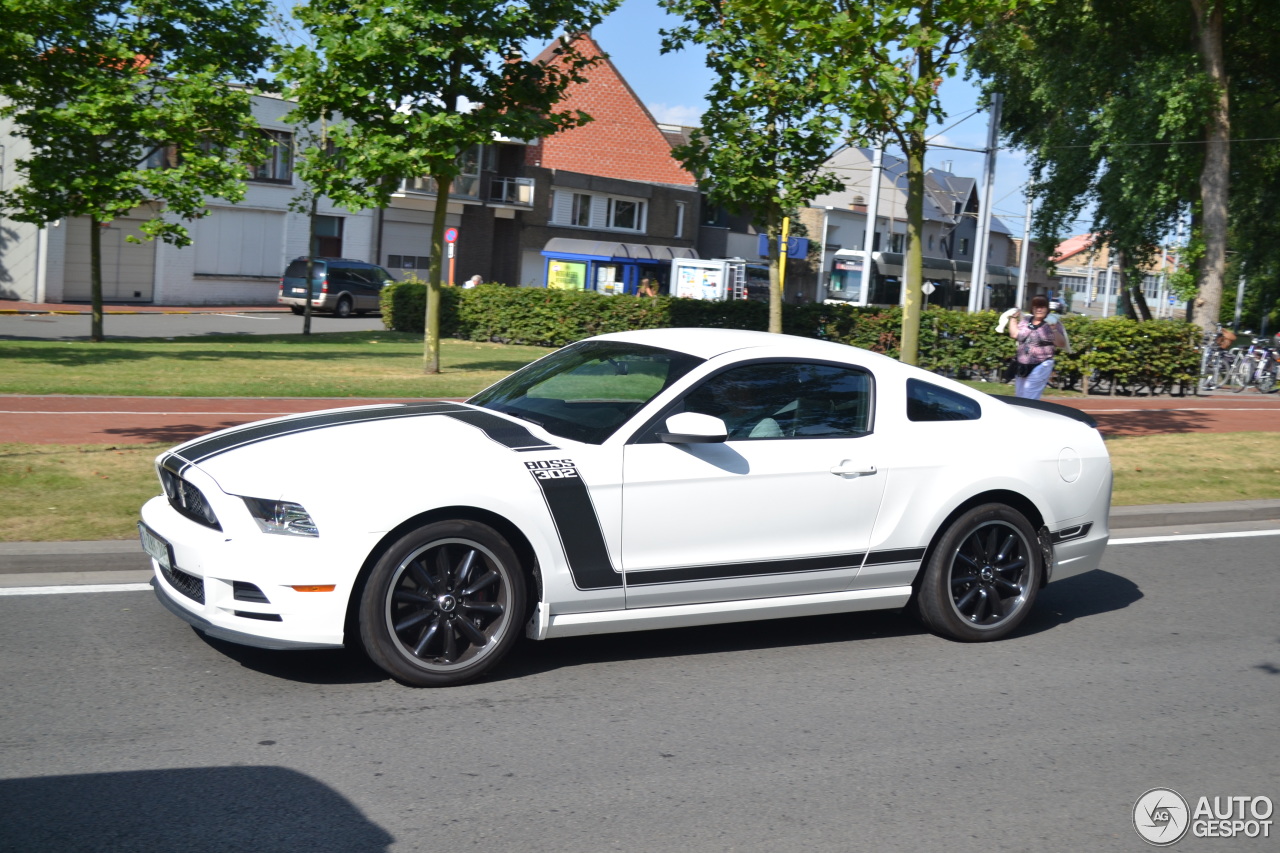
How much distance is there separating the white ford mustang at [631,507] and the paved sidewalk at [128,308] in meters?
31.1

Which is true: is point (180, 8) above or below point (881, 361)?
above

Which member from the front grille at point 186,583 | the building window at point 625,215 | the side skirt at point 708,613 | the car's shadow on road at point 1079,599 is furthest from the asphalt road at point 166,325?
the side skirt at point 708,613

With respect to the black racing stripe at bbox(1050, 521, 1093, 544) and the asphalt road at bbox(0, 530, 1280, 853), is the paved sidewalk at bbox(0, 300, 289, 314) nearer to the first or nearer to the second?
the asphalt road at bbox(0, 530, 1280, 853)

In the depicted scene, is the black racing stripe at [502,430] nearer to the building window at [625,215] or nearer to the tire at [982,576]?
the tire at [982,576]

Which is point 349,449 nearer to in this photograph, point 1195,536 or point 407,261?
point 1195,536

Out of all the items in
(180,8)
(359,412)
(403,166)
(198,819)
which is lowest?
(198,819)

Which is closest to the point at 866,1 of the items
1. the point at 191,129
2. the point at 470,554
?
the point at 470,554

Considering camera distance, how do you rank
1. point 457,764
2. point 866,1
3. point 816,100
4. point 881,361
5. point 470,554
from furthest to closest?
1. point 816,100
2. point 866,1
3. point 881,361
4. point 470,554
5. point 457,764

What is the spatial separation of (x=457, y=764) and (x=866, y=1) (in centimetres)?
1008

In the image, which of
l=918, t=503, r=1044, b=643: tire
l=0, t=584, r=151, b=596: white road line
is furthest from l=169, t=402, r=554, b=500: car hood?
l=918, t=503, r=1044, b=643: tire

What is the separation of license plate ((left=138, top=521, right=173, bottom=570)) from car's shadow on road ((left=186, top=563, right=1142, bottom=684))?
55 centimetres

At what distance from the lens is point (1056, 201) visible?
109 feet

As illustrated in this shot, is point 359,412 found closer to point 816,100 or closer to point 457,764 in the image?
point 457,764

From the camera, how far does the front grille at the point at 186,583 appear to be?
502 centimetres
